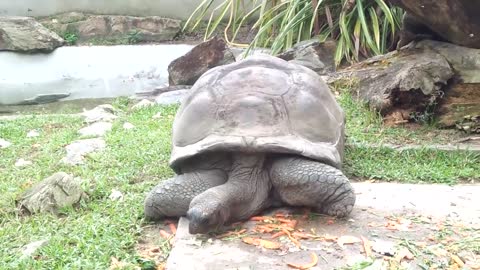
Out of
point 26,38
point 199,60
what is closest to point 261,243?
point 199,60

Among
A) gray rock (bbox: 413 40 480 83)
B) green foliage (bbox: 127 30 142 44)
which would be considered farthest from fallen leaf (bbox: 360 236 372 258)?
green foliage (bbox: 127 30 142 44)

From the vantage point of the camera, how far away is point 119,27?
34.2ft

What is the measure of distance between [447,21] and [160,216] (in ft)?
7.92

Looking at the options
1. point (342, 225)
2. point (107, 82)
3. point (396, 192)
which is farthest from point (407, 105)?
point (107, 82)

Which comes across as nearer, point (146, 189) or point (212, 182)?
point (212, 182)

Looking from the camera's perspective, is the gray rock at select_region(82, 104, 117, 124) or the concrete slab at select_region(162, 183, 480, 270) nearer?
the concrete slab at select_region(162, 183, 480, 270)

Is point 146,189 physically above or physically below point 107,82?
above

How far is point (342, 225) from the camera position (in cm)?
266

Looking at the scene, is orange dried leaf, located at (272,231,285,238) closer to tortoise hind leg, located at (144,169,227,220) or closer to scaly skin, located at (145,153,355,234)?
scaly skin, located at (145,153,355,234)

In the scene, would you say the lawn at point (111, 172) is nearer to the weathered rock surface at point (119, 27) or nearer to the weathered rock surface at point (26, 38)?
the weathered rock surface at point (26, 38)

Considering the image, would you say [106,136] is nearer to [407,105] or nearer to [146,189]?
[146,189]

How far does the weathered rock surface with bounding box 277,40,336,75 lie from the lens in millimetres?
6297

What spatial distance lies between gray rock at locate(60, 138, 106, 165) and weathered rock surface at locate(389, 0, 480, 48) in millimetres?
2251

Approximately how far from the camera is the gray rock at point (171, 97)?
6.25m
